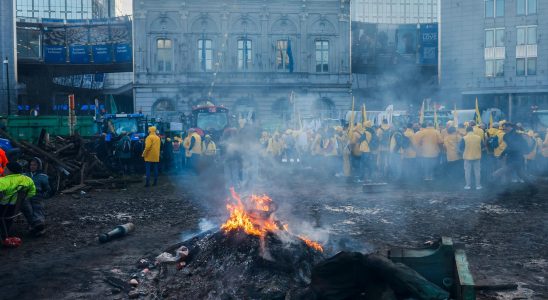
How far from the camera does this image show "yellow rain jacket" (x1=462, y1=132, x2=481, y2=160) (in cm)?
1500

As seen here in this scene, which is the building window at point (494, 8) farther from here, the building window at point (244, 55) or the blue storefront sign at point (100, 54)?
the blue storefront sign at point (100, 54)

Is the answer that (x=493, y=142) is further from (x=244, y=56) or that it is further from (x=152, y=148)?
(x=244, y=56)

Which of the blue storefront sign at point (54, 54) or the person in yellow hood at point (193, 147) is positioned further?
the blue storefront sign at point (54, 54)

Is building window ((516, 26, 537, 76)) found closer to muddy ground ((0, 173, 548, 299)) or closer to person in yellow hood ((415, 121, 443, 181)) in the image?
muddy ground ((0, 173, 548, 299))

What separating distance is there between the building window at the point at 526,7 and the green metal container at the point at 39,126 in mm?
38126

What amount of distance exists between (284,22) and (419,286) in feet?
136

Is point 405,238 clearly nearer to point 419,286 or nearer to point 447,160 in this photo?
point 419,286

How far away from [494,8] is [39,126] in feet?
131

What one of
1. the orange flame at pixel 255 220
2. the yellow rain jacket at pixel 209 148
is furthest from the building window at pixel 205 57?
the orange flame at pixel 255 220

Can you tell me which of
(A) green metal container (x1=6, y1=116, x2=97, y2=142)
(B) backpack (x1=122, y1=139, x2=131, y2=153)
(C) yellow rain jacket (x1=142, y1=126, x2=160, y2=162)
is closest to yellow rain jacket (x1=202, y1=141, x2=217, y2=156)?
(C) yellow rain jacket (x1=142, y1=126, x2=160, y2=162)

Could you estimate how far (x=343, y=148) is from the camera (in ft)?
62.8

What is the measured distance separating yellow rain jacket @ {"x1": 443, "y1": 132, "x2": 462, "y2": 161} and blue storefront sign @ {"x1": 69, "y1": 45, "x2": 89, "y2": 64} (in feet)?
122

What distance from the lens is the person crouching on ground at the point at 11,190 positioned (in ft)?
29.2

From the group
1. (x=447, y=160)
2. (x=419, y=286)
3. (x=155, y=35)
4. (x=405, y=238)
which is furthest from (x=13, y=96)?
(x=419, y=286)
